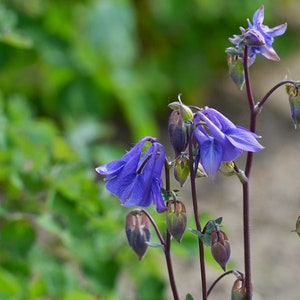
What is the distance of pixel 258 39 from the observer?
69.7 inches

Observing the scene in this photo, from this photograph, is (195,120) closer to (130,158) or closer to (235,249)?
(130,158)

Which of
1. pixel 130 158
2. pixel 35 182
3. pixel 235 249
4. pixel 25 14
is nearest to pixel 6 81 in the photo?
pixel 25 14

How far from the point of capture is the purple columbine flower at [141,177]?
5.86ft

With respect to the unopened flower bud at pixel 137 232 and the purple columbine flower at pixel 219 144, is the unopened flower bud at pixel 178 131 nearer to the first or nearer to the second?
the purple columbine flower at pixel 219 144

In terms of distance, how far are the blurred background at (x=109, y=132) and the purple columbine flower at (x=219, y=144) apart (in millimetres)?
580

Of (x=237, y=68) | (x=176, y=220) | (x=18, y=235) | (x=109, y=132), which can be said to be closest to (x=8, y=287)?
(x=18, y=235)

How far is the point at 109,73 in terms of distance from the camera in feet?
14.9

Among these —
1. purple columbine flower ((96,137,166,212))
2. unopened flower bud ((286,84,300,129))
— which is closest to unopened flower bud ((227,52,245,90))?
unopened flower bud ((286,84,300,129))

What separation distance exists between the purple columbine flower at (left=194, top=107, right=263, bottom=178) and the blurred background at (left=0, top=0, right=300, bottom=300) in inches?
22.8

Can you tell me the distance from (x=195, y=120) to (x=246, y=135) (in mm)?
106

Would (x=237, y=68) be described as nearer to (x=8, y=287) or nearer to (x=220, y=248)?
(x=220, y=248)

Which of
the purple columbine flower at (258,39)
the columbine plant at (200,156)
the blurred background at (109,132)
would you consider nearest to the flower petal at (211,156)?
the columbine plant at (200,156)

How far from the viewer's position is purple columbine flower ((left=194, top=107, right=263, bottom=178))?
169 cm

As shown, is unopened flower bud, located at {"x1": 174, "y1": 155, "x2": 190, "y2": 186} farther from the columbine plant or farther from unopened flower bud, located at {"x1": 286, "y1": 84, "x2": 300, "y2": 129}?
unopened flower bud, located at {"x1": 286, "y1": 84, "x2": 300, "y2": 129}
